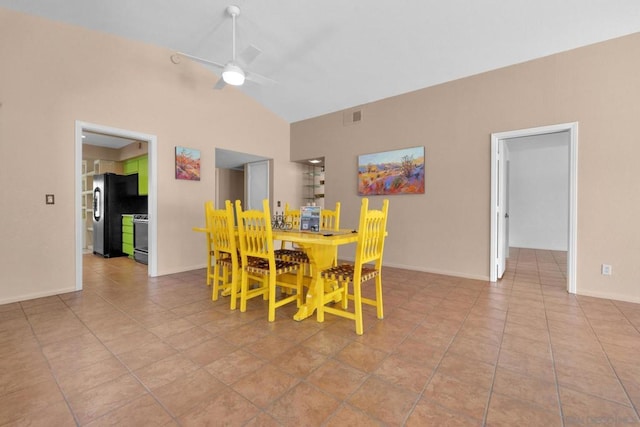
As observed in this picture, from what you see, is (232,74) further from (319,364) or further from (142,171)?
(142,171)

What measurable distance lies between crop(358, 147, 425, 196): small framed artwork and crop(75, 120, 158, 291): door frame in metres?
3.26

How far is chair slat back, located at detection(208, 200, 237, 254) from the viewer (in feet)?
9.16

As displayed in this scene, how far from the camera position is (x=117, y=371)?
1766 mm

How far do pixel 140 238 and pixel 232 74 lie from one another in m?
3.83

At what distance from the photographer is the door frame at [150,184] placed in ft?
11.3

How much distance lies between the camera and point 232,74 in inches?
123

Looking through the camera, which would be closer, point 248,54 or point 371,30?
point 248,54

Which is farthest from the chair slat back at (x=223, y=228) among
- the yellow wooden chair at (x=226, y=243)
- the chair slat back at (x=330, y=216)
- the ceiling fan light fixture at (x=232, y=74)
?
the ceiling fan light fixture at (x=232, y=74)

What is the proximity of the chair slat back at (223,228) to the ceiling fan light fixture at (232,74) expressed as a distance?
4.55 ft

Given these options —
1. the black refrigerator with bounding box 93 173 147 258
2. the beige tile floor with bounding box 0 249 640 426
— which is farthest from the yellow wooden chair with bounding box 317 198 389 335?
the black refrigerator with bounding box 93 173 147 258

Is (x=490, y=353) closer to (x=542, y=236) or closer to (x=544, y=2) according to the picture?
(x=544, y=2)

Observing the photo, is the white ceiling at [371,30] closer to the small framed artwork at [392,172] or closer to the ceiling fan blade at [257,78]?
the ceiling fan blade at [257,78]

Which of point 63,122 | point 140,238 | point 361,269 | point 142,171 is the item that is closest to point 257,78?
point 63,122

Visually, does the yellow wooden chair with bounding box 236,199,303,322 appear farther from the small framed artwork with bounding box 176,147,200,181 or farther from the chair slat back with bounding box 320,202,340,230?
the small framed artwork with bounding box 176,147,200,181
